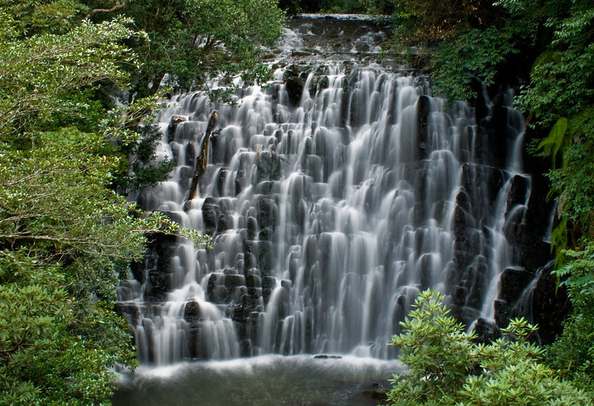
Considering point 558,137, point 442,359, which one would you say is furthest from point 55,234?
point 558,137

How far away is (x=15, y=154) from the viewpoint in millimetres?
10289

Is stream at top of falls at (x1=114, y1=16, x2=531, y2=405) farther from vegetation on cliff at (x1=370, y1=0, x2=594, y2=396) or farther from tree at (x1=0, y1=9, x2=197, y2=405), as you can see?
tree at (x1=0, y1=9, x2=197, y2=405)

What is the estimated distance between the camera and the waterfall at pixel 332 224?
17.6 metres

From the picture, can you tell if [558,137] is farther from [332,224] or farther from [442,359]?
[442,359]

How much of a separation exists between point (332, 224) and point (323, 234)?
57 cm

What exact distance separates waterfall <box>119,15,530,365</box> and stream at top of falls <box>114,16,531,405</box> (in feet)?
0.16

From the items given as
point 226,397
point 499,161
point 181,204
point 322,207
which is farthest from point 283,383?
point 499,161

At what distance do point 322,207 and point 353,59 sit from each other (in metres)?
9.35

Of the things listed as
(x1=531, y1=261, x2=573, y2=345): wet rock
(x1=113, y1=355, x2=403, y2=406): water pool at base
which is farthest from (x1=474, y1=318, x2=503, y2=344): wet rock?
(x1=113, y1=355, x2=403, y2=406): water pool at base

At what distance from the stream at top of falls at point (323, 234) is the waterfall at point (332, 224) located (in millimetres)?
48

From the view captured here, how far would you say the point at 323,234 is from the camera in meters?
18.9

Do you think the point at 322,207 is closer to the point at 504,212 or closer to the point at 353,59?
the point at 504,212

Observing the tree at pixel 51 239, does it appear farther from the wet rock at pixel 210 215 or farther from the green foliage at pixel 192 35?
the wet rock at pixel 210 215

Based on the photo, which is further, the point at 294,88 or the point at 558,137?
the point at 294,88
